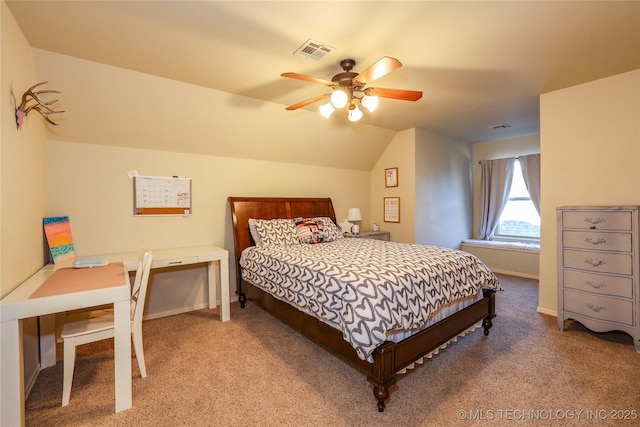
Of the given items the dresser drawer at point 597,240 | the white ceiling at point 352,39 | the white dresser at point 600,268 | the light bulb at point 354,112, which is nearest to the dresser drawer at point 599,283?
the white dresser at point 600,268

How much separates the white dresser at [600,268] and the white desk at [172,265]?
133 inches

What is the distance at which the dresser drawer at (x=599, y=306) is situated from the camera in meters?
2.45

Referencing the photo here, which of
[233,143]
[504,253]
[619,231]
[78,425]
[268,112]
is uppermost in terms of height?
[268,112]

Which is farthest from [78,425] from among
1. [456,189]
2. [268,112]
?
[456,189]

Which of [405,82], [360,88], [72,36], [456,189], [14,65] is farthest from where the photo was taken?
[456,189]

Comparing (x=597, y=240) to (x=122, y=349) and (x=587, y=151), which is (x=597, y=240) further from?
(x=122, y=349)

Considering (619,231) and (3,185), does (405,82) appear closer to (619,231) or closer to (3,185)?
(619,231)

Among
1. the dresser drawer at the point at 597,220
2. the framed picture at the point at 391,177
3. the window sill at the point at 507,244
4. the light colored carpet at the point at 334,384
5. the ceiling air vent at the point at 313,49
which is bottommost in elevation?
the light colored carpet at the point at 334,384

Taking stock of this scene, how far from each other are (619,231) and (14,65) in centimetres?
475

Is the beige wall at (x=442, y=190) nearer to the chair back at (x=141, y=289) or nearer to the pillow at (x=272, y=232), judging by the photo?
the pillow at (x=272, y=232)

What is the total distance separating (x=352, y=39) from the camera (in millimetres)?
2100

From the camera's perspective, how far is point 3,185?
66.0 inches

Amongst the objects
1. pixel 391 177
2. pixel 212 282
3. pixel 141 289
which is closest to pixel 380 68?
pixel 141 289

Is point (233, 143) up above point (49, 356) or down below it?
above
